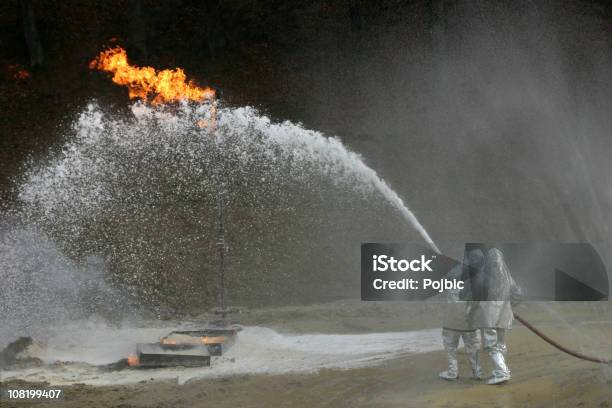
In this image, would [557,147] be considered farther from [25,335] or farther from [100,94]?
[25,335]

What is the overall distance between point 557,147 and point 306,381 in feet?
55.8

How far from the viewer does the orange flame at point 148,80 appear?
22578mm

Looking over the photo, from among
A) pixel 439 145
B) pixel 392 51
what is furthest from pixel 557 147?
pixel 392 51

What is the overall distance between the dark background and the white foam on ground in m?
7.18

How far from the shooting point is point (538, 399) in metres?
8.02

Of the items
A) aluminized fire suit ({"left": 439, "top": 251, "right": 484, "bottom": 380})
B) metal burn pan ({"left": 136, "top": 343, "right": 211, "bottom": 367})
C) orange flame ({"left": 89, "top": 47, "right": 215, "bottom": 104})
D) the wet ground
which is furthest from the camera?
orange flame ({"left": 89, "top": 47, "right": 215, "bottom": 104})

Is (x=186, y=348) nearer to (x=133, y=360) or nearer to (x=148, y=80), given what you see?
(x=133, y=360)

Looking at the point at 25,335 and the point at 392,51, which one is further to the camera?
the point at 392,51

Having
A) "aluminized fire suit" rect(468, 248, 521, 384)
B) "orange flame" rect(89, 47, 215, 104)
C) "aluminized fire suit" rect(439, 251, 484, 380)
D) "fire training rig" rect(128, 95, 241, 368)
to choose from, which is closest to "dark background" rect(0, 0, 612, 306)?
"orange flame" rect(89, 47, 215, 104)

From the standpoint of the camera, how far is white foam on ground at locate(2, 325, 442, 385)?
9438 mm

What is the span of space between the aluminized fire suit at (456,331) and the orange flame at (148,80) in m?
14.6

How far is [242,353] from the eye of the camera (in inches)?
422

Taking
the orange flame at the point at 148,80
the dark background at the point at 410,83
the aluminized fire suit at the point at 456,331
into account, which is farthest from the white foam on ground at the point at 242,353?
the orange flame at the point at 148,80

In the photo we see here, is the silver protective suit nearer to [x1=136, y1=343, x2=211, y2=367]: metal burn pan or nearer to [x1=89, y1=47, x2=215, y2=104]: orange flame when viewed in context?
[x1=136, y1=343, x2=211, y2=367]: metal burn pan
